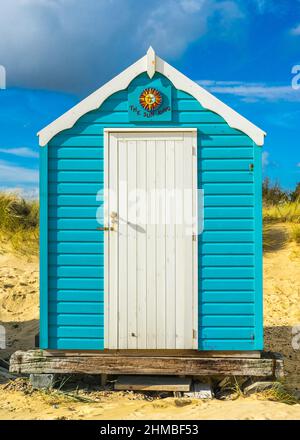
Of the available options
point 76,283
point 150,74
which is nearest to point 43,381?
point 76,283

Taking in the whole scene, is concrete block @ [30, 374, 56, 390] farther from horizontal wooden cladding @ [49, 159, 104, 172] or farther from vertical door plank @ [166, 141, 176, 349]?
horizontal wooden cladding @ [49, 159, 104, 172]

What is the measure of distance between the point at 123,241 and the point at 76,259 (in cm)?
60

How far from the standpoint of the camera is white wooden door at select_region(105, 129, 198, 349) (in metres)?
6.57

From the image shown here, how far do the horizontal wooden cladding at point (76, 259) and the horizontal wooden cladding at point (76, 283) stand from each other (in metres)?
0.18

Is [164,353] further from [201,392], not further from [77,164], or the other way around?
[77,164]

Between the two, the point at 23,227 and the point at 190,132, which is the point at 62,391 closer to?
the point at 190,132

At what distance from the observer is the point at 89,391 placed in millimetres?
6922

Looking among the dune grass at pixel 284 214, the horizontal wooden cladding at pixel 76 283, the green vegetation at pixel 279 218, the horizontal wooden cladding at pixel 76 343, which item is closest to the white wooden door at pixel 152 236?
the horizontal wooden cladding at pixel 76 283

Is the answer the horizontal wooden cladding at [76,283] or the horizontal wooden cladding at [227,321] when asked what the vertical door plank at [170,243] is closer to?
the horizontal wooden cladding at [227,321]

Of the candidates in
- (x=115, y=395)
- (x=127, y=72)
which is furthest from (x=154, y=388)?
(x=127, y=72)

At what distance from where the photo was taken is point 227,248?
259 inches

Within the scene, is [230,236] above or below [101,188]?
below
